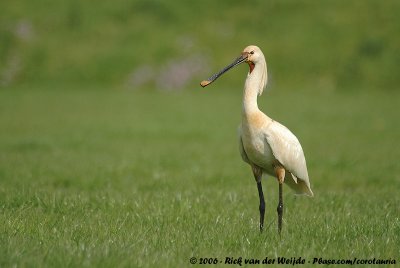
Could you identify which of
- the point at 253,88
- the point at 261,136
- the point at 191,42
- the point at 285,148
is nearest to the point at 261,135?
the point at 261,136

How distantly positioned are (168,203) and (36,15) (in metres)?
33.6

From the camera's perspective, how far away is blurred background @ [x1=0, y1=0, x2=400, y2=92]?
1308 inches

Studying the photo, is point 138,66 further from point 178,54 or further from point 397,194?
point 397,194

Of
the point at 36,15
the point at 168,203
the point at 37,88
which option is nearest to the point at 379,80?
the point at 37,88

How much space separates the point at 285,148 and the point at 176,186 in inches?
163

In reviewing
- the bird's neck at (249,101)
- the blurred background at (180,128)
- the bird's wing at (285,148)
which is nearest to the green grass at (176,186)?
the blurred background at (180,128)

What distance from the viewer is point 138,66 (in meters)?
34.1

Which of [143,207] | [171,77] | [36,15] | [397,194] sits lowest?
[143,207]

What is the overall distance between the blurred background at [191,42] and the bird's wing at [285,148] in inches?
1018

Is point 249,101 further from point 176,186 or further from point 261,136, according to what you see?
point 176,186

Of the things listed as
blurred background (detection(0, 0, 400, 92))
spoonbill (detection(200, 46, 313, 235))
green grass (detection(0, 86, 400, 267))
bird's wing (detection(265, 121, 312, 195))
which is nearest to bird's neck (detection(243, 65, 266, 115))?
spoonbill (detection(200, 46, 313, 235))

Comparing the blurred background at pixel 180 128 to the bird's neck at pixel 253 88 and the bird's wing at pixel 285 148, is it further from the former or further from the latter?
the bird's neck at pixel 253 88

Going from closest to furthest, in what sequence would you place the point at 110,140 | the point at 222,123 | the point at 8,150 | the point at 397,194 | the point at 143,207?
the point at 143,207, the point at 397,194, the point at 8,150, the point at 110,140, the point at 222,123

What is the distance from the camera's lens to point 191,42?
3562cm
